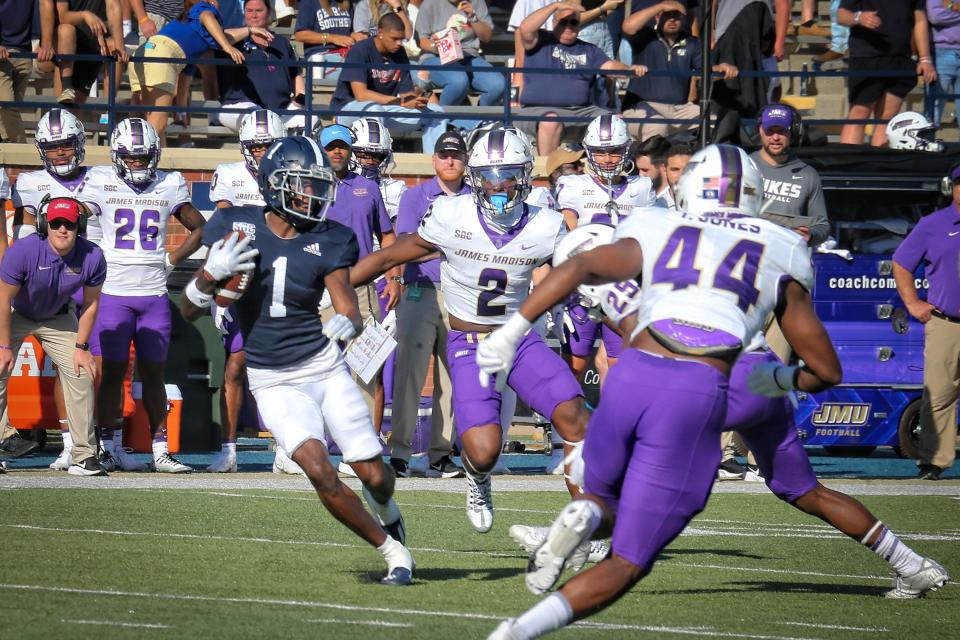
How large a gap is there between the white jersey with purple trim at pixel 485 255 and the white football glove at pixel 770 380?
2.66 metres

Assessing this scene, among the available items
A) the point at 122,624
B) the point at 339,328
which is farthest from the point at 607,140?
the point at 122,624

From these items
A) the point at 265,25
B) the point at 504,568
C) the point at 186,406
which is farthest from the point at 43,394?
the point at 504,568

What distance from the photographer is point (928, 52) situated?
43.8 ft

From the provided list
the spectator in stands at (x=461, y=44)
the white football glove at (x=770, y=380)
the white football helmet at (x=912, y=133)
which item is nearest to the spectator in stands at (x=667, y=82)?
the spectator in stands at (x=461, y=44)

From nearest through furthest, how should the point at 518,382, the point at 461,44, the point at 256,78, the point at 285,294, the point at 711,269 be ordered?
the point at 711,269 → the point at 285,294 → the point at 518,382 → the point at 256,78 → the point at 461,44

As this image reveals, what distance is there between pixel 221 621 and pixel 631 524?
1486mm

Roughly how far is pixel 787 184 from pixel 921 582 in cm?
439

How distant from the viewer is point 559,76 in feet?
44.5

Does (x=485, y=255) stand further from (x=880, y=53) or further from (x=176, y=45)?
(x=880, y=53)

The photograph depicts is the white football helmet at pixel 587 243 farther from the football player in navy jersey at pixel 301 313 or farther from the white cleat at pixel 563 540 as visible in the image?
the white cleat at pixel 563 540

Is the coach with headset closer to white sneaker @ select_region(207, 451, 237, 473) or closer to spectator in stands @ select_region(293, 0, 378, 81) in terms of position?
white sneaker @ select_region(207, 451, 237, 473)

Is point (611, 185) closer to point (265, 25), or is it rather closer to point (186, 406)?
point (186, 406)

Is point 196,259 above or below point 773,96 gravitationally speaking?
below

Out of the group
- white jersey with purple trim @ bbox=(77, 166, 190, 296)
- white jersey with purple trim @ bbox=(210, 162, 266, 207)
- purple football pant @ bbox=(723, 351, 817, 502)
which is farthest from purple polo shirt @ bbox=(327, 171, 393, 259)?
purple football pant @ bbox=(723, 351, 817, 502)
